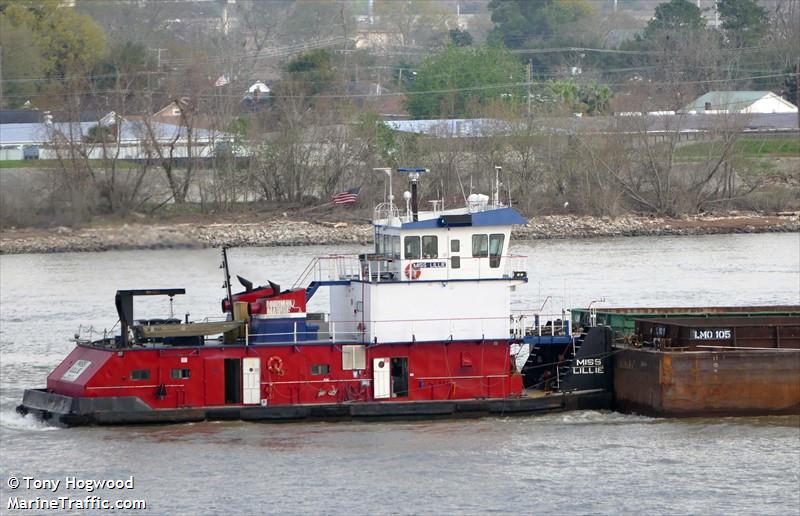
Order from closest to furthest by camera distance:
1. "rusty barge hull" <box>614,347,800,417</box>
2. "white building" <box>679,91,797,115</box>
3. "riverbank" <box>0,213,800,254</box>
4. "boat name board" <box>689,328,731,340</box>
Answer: "rusty barge hull" <box>614,347,800,417</box> → "boat name board" <box>689,328,731,340</box> → "riverbank" <box>0,213,800,254</box> → "white building" <box>679,91,797,115</box>

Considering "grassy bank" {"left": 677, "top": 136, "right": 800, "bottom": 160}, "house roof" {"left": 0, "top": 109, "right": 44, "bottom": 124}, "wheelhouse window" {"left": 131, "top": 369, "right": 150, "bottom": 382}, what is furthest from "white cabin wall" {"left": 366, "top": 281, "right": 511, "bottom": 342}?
"house roof" {"left": 0, "top": 109, "right": 44, "bottom": 124}

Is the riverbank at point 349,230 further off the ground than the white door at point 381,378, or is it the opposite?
the riverbank at point 349,230

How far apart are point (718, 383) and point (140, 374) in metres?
10.8

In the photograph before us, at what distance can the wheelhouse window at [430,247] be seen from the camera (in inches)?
1164

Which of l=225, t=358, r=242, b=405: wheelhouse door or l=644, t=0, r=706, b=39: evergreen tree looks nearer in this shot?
l=225, t=358, r=242, b=405: wheelhouse door

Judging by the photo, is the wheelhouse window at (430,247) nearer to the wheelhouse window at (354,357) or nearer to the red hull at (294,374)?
the red hull at (294,374)

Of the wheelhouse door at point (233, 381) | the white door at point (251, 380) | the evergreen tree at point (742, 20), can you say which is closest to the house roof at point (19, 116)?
the evergreen tree at point (742, 20)

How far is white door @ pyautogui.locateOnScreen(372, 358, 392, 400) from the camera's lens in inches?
1156

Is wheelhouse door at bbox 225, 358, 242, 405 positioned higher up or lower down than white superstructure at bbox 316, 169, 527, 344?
lower down

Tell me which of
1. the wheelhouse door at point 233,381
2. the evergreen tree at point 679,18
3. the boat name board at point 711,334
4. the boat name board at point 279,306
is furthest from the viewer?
the evergreen tree at point 679,18

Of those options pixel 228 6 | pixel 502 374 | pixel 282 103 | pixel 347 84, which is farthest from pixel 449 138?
pixel 228 6

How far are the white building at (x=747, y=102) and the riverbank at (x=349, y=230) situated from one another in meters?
21.5

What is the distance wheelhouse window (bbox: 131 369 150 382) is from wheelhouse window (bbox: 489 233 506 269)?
6.77m

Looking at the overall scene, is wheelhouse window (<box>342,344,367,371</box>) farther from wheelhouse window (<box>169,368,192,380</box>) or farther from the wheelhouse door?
wheelhouse window (<box>169,368,192,380</box>)
